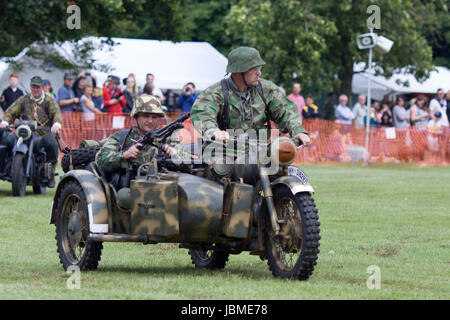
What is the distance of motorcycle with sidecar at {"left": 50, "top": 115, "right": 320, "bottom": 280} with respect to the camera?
8297mm

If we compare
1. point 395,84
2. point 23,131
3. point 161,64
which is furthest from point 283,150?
point 395,84

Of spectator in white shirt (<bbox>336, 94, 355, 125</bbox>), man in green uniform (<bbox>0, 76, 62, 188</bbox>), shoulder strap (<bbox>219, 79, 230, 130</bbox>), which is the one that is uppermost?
spectator in white shirt (<bbox>336, 94, 355, 125</bbox>)

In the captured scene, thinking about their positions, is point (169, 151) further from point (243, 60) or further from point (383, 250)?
point (383, 250)

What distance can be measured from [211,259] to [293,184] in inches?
65.5

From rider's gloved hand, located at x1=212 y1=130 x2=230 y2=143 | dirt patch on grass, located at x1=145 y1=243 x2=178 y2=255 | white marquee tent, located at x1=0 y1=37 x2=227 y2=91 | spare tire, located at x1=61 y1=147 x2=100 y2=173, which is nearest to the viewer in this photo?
rider's gloved hand, located at x1=212 y1=130 x2=230 y2=143

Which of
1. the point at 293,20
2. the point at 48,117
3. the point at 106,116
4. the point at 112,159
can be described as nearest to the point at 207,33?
the point at 293,20

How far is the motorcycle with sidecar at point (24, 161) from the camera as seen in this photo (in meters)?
17.0

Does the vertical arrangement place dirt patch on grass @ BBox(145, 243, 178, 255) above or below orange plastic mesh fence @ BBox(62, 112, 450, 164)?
below

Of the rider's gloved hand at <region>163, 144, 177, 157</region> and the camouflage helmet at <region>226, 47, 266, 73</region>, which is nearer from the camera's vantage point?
the camouflage helmet at <region>226, 47, 266, 73</region>

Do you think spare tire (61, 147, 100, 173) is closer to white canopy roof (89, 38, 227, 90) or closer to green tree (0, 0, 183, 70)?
green tree (0, 0, 183, 70)

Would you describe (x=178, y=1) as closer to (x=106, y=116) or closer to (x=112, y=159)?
(x=106, y=116)

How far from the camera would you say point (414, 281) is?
342 inches

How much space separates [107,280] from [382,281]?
2143 mm

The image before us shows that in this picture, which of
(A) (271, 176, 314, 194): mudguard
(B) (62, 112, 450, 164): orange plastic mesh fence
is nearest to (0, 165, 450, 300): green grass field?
(A) (271, 176, 314, 194): mudguard
